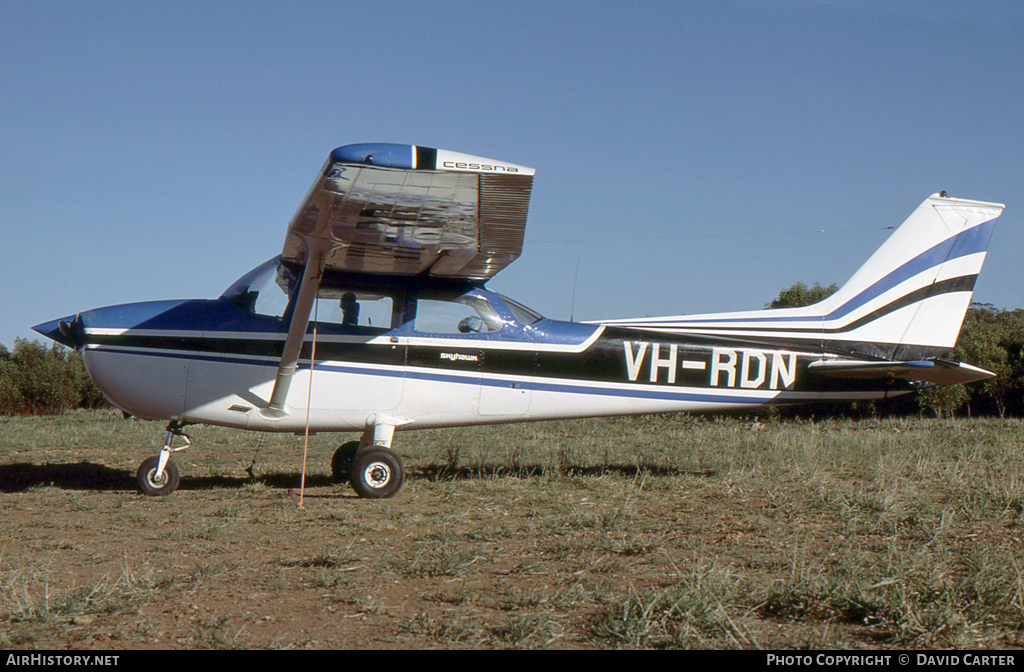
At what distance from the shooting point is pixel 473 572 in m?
3.95

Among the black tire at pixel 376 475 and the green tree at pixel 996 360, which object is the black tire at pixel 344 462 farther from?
the green tree at pixel 996 360

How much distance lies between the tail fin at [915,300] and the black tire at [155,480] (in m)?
4.82

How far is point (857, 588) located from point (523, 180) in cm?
325

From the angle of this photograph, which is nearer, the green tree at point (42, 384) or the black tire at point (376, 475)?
the black tire at point (376, 475)

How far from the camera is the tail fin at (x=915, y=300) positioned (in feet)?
26.7

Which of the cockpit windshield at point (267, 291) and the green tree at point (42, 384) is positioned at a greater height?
the cockpit windshield at point (267, 291)

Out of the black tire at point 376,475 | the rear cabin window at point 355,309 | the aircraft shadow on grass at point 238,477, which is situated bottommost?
the aircraft shadow on grass at point 238,477

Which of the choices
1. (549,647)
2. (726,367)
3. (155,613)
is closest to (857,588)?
(549,647)

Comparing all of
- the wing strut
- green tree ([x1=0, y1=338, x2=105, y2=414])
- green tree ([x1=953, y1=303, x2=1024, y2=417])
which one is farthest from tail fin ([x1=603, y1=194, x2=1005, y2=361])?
green tree ([x1=0, y1=338, x2=105, y2=414])

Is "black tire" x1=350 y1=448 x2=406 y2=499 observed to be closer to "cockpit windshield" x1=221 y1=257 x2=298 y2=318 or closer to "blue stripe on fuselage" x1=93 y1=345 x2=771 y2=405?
"blue stripe on fuselage" x1=93 y1=345 x2=771 y2=405

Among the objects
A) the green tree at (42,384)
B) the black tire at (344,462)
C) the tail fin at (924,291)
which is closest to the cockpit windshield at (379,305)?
the black tire at (344,462)

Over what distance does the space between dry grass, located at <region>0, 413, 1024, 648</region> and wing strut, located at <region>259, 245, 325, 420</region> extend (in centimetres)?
82

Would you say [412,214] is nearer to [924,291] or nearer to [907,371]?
[907,371]
